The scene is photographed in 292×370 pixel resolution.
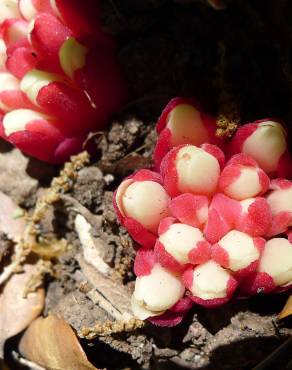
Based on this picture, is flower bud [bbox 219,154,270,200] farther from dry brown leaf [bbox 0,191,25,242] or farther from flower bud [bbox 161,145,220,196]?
dry brown leaf [bbox 0,191,25,242]

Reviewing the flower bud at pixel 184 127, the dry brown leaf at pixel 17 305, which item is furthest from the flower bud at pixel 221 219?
the dry brown leaf at pixel 17 305

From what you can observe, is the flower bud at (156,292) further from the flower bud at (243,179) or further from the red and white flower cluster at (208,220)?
the flower bud at (243,179)

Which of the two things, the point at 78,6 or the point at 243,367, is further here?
the point at 78,6

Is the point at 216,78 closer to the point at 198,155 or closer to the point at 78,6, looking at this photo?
the point at 198,155

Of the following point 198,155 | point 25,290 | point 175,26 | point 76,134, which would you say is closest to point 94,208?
point 76,134

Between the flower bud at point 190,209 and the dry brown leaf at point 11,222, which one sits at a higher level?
the flower bud at point 190,209

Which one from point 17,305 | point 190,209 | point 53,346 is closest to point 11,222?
point 17,305

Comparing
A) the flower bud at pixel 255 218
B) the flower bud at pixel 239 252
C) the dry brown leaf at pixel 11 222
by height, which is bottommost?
the dry brown leaf at pixel 11 222
